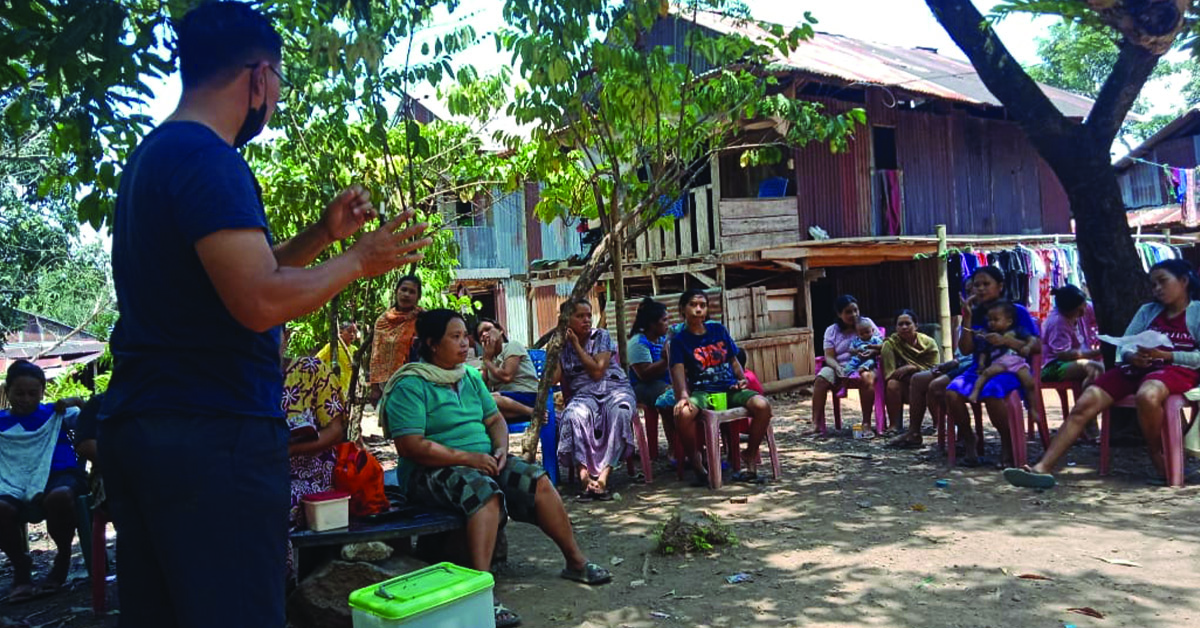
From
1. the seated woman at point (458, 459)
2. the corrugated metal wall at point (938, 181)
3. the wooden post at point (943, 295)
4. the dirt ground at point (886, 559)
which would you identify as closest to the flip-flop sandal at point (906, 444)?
the dirt ground at point (886, 559)

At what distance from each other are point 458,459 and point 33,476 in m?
2.57

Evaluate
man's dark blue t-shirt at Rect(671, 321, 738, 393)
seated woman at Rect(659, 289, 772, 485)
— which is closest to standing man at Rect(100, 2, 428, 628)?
seated woman at Rect(659, 289, 772, 485)

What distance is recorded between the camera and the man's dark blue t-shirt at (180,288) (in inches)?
61.3

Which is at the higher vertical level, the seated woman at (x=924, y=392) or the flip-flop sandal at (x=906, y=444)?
the seated woman at (x=924, y=392)

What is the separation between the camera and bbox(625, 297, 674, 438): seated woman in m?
7.00

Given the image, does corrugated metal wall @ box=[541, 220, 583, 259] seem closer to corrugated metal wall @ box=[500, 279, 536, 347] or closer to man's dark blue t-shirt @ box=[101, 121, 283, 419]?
corrugated metal wall @ box=[500, 279, 536, 347]

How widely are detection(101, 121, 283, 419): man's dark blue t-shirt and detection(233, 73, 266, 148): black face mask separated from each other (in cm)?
13

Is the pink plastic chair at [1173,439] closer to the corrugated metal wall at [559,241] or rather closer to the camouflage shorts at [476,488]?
the camouflage shorts at [476,488]

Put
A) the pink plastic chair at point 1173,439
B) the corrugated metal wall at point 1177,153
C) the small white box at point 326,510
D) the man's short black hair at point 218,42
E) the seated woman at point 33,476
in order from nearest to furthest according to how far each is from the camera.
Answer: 1. the man's short black hair at point 218,42
2. the small white box at point 326,510
3. the seated woman at point 33,476
4. the pink plastic chair at point 1173,439
5. the corrugated metal wall at point 1177,153

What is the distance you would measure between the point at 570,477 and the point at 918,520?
2.60 metres

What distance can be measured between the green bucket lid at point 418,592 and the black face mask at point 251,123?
5.05 ft

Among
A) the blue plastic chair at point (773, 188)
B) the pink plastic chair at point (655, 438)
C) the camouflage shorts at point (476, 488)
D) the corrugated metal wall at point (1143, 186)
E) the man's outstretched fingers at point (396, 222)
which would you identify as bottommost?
the pink plastic chair at point (655, 438)

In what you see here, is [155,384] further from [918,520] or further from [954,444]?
[954,444]

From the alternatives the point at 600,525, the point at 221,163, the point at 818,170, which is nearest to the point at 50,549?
the point at 600,525
